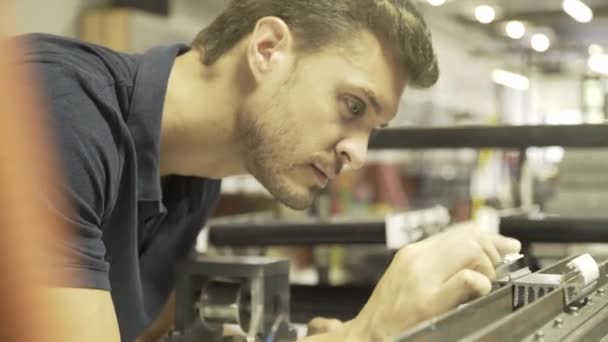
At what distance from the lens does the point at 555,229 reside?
1.55 meters

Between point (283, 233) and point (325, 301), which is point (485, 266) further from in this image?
point (283, 233)

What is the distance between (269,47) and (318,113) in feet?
0.45

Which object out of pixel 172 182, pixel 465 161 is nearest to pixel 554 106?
pixel 465 161

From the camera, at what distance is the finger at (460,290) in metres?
0.78

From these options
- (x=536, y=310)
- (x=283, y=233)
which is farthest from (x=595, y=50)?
(x=536, y=310)

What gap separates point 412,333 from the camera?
1.74ft

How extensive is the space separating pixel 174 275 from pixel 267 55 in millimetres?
422

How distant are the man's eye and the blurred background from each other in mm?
472

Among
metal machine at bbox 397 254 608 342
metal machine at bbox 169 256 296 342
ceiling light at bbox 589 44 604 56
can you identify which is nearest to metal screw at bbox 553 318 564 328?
metal machine at bbox 397 254 608 342

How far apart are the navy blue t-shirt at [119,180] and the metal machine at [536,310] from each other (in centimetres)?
36

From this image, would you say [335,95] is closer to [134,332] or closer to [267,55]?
[267,55]

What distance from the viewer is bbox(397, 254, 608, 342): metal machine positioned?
60cm

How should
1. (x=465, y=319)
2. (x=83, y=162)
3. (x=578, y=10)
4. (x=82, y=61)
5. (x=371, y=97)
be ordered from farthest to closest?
1. (x=578, y=10)
2. (x=371, y=97)
3. (x=82, y=61)
4. (x=83, y=162)
5. (x=465, y=319)

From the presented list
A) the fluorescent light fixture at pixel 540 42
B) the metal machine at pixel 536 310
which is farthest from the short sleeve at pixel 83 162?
the fluorescent light fixture at pixel 540 42
